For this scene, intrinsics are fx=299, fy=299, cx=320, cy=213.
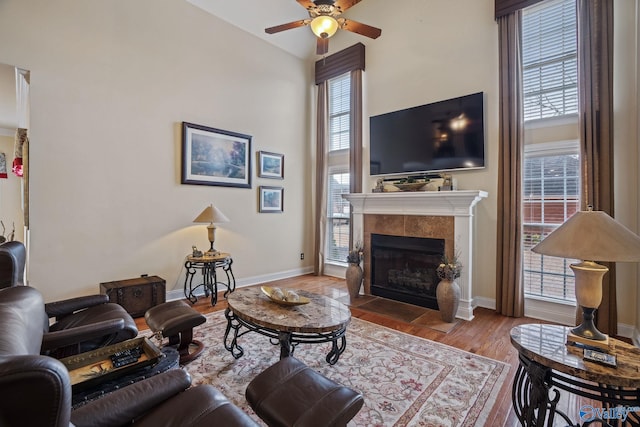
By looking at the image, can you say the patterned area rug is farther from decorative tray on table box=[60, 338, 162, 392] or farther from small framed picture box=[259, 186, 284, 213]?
small framed picture box=[259, 186, 284, 213]

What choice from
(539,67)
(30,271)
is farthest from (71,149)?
(539,67)

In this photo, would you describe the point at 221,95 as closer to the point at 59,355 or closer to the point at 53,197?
the point at 53,197

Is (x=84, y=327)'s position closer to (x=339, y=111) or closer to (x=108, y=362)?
(x=108, y=362)

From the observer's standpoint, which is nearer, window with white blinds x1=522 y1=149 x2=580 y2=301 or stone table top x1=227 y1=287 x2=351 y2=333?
stone table top x1=227 y1=287 x2=351 y2=333

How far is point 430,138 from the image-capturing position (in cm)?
438

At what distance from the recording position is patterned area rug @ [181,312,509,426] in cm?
197

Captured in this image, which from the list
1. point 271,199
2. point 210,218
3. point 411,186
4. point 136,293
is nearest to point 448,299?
point 411,186

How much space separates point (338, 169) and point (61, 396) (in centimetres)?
523

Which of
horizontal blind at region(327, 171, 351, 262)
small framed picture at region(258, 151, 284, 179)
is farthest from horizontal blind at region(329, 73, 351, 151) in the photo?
small framed picture at region(258, 151, 284, 179)

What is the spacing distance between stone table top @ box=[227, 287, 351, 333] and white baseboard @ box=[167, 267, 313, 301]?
2.05 m

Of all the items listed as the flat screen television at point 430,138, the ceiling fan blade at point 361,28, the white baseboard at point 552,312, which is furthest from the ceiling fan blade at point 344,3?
the white baseboard at point 552,312

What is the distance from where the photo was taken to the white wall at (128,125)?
10.9 feet

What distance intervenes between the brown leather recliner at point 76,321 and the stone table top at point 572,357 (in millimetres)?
2542

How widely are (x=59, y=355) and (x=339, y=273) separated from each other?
14.2 feet
